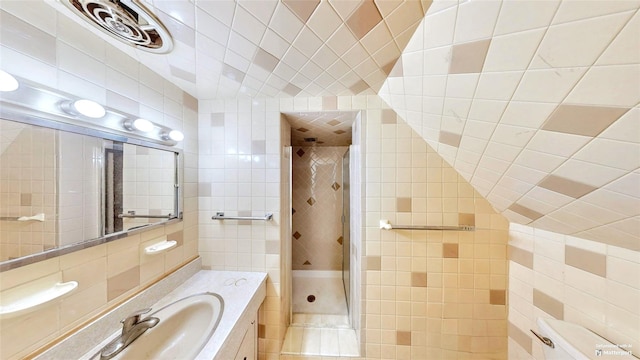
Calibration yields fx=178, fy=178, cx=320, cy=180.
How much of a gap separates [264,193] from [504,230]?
1.63 meters

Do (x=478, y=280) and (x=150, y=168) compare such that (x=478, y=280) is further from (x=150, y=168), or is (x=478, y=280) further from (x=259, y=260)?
(x=150, y=168)

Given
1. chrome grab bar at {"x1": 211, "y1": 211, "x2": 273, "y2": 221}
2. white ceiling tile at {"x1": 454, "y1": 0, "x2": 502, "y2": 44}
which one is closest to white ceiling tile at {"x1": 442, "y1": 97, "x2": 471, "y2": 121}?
white ceiling tile at {"x1": 454, "y1": 0, "x2": 502, "y2": 44}

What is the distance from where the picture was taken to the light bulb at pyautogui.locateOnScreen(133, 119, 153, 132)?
88 cm

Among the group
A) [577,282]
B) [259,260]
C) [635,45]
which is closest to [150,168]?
[259,260]

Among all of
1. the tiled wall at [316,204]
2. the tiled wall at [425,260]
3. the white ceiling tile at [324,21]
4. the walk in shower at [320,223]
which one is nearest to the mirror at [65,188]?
the white ceiling tile at [324,21]

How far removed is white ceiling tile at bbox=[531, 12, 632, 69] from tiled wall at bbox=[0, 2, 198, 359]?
157 centimetres

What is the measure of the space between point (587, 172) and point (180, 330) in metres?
1.89

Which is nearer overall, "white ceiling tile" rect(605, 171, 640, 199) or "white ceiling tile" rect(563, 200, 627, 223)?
"white ceiling tile" rect(605, 171, 640, 199)

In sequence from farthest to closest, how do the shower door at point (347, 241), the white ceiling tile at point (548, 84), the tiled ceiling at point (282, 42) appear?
the shower door at point (347, 241) < the tiled ceiling at point (282, 42) < the white ceiling tile at point (548, 84)

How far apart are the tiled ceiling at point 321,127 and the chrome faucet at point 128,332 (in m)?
1.34

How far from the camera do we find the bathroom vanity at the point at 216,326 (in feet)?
2.26

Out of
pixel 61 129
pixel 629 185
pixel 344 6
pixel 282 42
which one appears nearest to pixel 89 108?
pixel 61 129

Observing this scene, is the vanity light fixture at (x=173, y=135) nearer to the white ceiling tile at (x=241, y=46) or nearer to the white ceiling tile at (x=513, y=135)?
the white ceiling tile at (x=241, y=46)

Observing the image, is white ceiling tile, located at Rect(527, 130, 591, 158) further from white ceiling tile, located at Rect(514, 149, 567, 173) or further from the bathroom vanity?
the bathroom vanity
